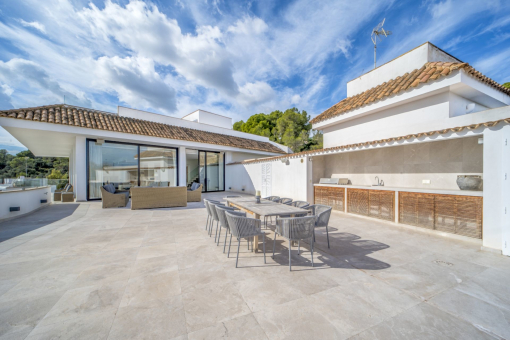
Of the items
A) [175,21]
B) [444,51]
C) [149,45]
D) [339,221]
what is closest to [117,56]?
[149,45]

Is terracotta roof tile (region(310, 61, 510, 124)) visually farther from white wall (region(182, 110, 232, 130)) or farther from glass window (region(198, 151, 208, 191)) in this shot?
white wall (region(182, 110, 232, 130))

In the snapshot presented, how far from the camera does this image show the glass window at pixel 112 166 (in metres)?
9.44

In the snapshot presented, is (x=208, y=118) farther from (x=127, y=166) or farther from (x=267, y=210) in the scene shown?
(x=267, y=210)

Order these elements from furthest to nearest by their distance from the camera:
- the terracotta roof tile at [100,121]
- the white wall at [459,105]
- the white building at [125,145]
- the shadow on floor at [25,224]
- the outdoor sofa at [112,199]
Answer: the white building at [125,145] → the terracotta roof tile at [100,121] → the outdoor sofa at [112,199] → the white wall at [459,105] → the shadow on floor at [25,224]

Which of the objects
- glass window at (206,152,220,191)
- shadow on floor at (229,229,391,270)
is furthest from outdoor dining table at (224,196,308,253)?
glass window at (206,152,220,191)

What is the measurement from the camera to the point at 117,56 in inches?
365

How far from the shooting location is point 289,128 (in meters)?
23.7

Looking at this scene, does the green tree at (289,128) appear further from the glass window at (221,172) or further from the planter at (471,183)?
the planter at (471,183)

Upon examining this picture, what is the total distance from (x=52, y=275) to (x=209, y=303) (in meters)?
2.37

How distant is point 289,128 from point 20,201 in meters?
22.0

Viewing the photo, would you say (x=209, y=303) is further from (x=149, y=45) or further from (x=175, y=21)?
(x=149, y=45)

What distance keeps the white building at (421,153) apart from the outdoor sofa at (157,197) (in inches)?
196

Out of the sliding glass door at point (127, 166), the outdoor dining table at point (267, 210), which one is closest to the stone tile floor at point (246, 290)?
the outdoor dining table at point (267, 210)

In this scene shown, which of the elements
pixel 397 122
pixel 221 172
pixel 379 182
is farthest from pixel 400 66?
pixel 221 172
